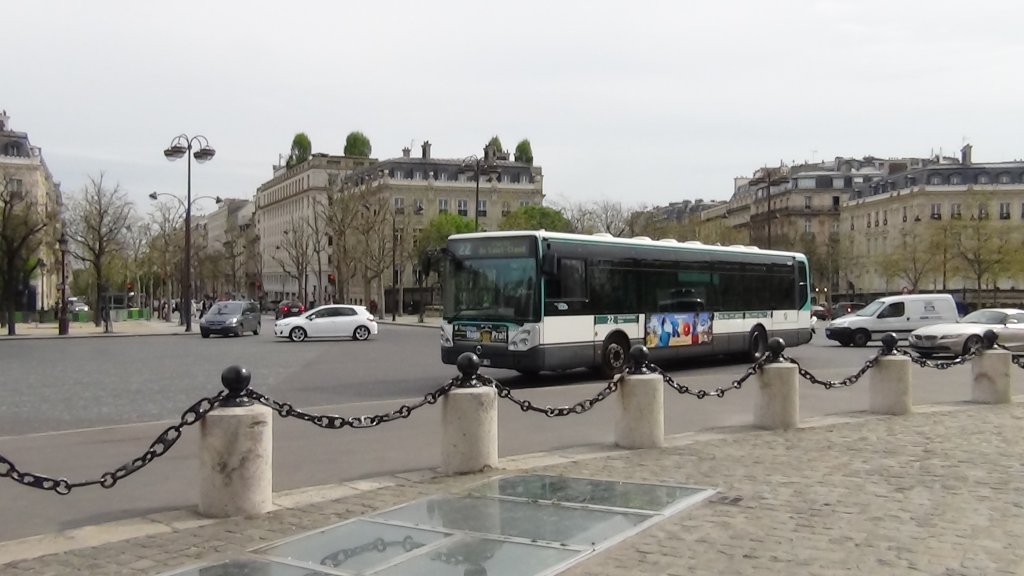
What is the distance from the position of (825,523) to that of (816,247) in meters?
99.1

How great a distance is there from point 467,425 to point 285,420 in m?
5.41

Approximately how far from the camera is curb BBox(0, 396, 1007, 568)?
6213 millimetres

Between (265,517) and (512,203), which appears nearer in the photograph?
(265,517)

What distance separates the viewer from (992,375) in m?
14.1

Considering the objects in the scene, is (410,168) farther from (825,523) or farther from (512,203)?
(825,523)

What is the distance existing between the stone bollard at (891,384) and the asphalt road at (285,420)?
43.1 inches

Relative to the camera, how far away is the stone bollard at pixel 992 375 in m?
14.1

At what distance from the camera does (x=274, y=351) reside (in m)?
29.7

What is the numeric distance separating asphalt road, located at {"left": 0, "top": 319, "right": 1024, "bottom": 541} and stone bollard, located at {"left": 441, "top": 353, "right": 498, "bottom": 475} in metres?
0.80

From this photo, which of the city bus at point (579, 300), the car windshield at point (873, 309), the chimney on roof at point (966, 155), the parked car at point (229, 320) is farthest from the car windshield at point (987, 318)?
the chimney on roof at point (966, 155)

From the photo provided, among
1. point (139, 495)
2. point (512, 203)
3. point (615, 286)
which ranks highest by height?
point (512, 203)

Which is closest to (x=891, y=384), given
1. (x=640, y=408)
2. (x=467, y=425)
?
(x=640, y=408)

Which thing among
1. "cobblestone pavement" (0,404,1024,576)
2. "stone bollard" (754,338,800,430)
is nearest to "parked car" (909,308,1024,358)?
"stone bollard" (754,338,800,430)

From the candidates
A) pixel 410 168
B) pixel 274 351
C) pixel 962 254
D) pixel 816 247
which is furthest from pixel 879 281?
pixel 274 351
